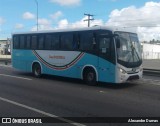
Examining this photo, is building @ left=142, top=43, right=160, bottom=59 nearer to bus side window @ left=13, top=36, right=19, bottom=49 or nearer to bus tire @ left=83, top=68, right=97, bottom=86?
bus side window @ left=13, top=36, right=19, bottom=49

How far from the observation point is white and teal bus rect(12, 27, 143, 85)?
15328mm

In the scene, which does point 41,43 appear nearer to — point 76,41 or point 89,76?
point 76,41

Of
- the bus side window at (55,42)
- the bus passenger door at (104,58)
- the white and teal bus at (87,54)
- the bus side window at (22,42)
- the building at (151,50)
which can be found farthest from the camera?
the building at (151,50)

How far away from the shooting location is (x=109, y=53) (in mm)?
15445

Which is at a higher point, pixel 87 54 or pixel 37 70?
pixel 87 54

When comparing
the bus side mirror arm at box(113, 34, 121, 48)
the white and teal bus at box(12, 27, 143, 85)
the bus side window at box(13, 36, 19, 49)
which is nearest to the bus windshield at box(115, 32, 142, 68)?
the white and teal bus at box(12, 27, 143, 85)

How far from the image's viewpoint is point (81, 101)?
11727 mm

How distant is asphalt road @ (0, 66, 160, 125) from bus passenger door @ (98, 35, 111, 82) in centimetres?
54

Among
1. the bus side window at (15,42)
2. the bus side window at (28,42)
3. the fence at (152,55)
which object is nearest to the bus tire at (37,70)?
the bus side window at (28,42)

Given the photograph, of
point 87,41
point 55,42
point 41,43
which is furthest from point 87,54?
point 41,43

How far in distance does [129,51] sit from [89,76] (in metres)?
2.40

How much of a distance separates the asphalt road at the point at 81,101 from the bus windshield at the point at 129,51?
118cm

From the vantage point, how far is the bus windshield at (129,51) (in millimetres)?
15328

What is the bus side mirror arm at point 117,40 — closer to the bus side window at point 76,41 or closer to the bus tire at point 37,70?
the bus side window at point 76,41
